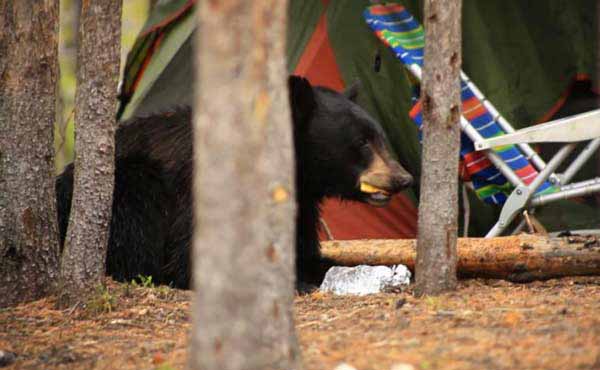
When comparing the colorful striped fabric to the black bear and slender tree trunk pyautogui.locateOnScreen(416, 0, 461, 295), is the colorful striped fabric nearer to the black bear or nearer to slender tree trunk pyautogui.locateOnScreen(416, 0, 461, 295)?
the black bear

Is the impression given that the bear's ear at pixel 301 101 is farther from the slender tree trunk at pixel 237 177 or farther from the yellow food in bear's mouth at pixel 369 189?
the slender tree trunk at pixel 237 177

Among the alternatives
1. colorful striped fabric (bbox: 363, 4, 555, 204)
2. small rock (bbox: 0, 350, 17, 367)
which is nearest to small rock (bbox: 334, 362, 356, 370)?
small rock (bbox: 0, 350, 17, 367)

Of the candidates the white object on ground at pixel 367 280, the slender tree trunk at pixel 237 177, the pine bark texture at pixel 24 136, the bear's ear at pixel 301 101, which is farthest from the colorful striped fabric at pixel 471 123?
the slender tree trunk at pixel 237 177

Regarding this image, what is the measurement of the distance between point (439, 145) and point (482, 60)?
8.71ft

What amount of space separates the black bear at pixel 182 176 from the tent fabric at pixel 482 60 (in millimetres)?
1283

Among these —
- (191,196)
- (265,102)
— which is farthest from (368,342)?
(191,196)

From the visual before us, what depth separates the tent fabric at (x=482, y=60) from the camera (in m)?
7.06

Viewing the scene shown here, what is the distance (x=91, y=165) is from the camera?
15.1 ft

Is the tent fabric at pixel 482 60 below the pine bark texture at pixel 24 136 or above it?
above

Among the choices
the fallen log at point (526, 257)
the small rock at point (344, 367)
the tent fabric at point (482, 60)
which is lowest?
the small rock at point (344, 367)

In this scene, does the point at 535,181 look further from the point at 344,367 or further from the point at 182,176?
the point at 344,367

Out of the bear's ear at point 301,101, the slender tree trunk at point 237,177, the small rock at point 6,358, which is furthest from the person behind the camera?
the bear's ear at point 301,101

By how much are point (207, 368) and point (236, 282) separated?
0.26 metres

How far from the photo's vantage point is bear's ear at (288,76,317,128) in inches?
220
